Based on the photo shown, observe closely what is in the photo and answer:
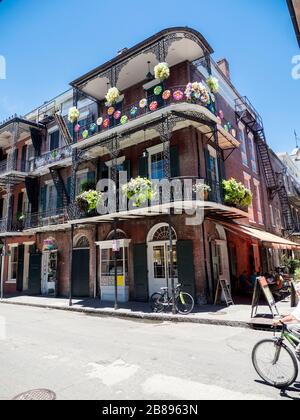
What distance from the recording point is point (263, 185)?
810 inches

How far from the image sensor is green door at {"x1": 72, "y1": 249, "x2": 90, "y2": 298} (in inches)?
601

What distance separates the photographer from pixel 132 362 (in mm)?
5324

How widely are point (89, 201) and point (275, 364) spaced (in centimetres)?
1053

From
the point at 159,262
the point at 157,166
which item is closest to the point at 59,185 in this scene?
the point at 157,166

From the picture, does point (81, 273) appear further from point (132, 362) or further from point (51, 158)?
point (132, 362)

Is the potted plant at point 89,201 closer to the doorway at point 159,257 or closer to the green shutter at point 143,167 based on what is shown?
the green shutter at point 143,167

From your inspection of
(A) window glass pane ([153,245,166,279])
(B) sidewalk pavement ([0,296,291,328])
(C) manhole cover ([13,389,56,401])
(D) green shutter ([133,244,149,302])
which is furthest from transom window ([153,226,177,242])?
(C) manhole cover ([13,389,56,401])

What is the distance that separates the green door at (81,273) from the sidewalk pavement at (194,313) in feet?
4.99

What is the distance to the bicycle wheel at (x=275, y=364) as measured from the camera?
158 inches

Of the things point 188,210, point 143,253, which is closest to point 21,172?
point 143,253

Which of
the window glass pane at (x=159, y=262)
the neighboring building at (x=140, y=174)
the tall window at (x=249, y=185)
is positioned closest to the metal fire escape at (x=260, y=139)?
the neighboring building at (x=140, y=174)

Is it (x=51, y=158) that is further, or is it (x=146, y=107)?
(x=51, y=158)
